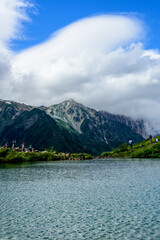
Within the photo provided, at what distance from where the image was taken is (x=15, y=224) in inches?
1380

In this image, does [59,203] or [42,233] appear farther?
[59,203]

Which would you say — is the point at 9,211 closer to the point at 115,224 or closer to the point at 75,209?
the point at 75,209

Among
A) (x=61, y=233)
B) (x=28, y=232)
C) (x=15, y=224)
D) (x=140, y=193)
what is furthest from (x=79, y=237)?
(x=140, y=193)

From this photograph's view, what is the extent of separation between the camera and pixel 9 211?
4266 cm

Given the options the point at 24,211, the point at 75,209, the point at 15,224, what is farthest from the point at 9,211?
the point at 75,209

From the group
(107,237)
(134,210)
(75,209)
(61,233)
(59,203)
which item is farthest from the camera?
(59,203)

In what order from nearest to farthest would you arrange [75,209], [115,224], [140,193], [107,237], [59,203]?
1. [107,237]
2. [115,224]
3. [75,209]
4. [59,203]
5. [140,193]

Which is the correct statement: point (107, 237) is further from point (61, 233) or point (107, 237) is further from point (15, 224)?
point (15, 224)

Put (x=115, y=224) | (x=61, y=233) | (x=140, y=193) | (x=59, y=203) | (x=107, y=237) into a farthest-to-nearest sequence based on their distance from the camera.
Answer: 1. (x=140, y=193)
2. (x=59, y=203)
3. (x=115, y=224)
4. (x=61, y=233)
5. (x=107, y=237)

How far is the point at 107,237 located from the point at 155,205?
56.5 ft

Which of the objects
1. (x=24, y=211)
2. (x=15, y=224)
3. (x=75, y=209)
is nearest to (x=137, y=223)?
(x=75, y=209)

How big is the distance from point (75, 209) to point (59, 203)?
6.40 metres

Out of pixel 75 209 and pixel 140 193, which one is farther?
pixel 140 193

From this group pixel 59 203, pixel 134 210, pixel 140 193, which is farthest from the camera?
pixel 140 193
